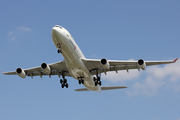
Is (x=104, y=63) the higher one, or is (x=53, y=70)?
(x=104, y=63)

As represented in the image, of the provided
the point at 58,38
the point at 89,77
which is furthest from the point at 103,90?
the point at 58,38

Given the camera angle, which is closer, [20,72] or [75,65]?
[75,65]

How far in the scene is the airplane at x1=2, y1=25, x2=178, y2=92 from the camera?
77.9 ft

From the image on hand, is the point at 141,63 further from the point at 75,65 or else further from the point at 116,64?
the point at 75,65

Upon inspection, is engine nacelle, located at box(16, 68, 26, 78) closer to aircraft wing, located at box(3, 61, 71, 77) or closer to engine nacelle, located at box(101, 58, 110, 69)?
aircraft wing, located at box(3, 61, 71, 77)

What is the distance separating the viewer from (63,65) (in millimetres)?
28594

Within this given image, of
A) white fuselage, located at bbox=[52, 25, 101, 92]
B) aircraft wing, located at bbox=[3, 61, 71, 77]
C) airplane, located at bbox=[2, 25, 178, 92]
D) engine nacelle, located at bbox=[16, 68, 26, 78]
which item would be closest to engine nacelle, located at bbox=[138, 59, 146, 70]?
airplane, located at bbox=[2, 25, 178, 92]

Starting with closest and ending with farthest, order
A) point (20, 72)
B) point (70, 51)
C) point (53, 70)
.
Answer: point (70, 51) < point (20, 72) < point (53, 70)

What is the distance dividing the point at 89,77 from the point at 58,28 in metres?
8.03

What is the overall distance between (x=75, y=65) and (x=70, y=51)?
6.37 ft

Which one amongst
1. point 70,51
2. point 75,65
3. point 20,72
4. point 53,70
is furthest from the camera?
point 53,70

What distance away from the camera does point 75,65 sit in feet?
84.3

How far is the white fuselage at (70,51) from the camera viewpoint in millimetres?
23203

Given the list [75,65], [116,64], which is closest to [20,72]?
[75,65]
